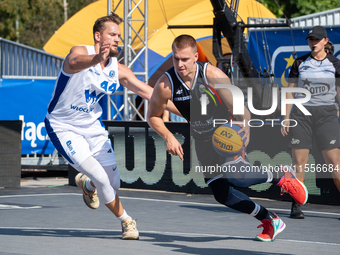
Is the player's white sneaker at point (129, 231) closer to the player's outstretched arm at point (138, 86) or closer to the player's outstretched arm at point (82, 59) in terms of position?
the player's outstretched arm at point (138, 86)

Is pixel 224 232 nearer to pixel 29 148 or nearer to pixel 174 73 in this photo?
pixel 174 73

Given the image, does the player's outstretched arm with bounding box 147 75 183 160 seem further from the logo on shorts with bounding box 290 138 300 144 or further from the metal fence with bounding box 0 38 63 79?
the metal fence with bounding box 0 38 63 79

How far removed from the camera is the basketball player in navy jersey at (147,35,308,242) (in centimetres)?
523

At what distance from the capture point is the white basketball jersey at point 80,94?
5.50 metres

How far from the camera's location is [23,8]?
1603 inches

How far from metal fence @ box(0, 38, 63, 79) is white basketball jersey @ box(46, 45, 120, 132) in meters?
11.0

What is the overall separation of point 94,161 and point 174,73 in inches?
46.7

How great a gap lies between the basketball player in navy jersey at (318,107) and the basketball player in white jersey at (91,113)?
205 centimetres

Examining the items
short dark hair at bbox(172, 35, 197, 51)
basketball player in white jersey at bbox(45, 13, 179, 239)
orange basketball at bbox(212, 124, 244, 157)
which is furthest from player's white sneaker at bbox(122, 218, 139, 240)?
short dark hair at bbox(172, 35, 197, 51)

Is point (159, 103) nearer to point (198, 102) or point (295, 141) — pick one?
point (198, 102)

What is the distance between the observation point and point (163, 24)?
19.6m

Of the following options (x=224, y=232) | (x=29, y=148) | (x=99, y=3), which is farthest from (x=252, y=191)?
(x=99, y=3)

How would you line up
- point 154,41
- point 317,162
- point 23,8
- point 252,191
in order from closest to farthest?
point 317,162 → point 252,191 → point 154,41 → point 23,8

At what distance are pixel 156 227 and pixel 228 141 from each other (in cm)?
184
